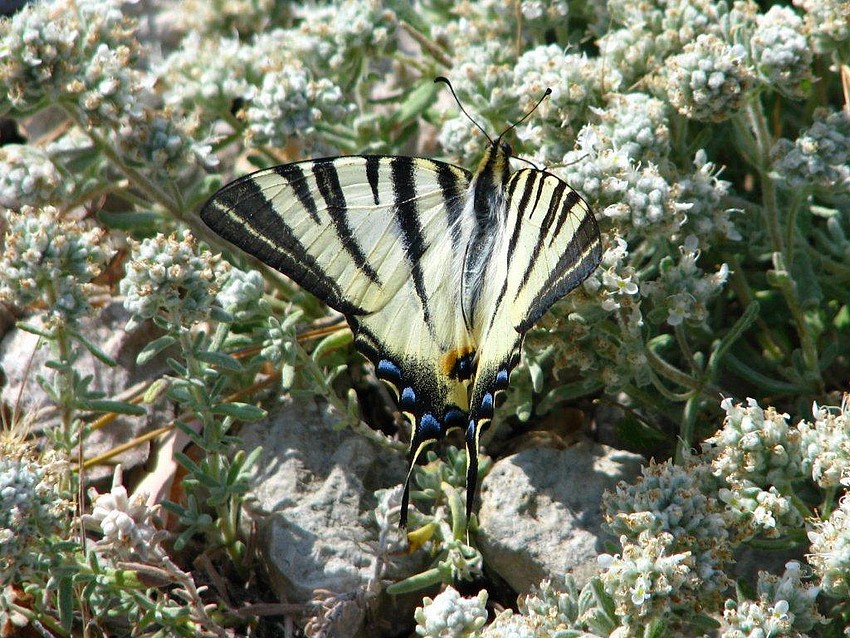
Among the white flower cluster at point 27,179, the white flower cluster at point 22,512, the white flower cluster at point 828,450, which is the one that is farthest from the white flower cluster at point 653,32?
the white flower cluster at point 22,512

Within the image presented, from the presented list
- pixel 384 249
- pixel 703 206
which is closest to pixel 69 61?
pixel 384 249

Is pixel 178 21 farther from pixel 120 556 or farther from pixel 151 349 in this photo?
pixel 120 556

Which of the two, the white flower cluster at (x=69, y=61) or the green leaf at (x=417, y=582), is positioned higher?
the white flower cluster at (x=69, y=61)

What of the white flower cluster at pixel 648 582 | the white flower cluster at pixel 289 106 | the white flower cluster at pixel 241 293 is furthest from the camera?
the white flower cluster at pixel 289 106

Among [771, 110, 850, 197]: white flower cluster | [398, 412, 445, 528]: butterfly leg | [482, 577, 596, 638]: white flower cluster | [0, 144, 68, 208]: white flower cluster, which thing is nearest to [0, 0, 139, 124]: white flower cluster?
[0, 144, 68, 208]: white flower cluster

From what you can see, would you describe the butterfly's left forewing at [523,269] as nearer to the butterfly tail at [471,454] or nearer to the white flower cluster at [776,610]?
the butterfly tail at [471,454]

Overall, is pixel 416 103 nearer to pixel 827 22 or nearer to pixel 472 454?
pixel 827 22
